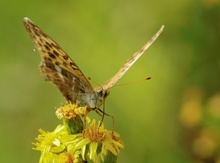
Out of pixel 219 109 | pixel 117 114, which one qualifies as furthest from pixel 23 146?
pixel 219 109

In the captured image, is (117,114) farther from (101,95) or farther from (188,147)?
(101,95)

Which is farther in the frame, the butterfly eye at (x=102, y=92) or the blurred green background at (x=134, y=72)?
the blurred green background at (x=134, y=72)

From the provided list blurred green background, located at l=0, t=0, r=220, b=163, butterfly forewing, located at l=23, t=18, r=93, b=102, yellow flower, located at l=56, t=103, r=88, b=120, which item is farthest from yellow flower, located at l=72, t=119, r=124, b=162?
blurred green background, located at l=0, t=0, r=220, b=163

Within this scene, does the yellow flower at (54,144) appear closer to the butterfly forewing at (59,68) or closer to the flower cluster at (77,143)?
the flower cluster at (77,143)

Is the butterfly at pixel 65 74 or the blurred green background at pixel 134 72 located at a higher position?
the blurred green background at pixel 134 72

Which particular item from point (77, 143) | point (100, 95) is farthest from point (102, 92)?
point (77, 143)

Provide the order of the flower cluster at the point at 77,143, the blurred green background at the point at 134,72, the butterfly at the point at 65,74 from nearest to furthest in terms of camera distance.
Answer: the flower cluster at the point at 77,143
the butterfly at the point at 65,74
the blurred green background at the point at 134,72

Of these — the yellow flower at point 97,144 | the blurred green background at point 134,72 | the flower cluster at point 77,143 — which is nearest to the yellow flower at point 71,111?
the flower cluster at point 77,143
